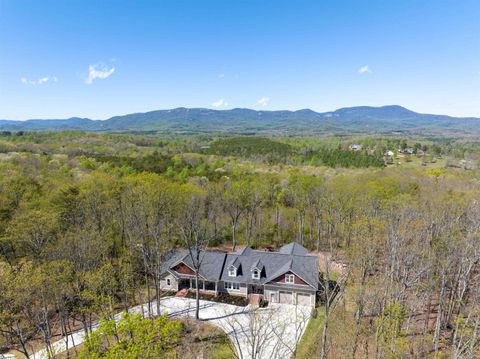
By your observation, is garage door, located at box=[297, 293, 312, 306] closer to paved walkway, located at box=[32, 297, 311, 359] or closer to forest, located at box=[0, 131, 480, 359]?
paved walkway, located at box=[32, 297, 311, 359]

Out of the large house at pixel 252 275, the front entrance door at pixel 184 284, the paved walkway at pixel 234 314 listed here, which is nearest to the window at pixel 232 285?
the large house at pixel 252 275

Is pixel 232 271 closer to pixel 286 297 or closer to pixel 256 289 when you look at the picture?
pixel 256 289

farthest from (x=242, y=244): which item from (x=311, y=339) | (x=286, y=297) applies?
(x=311, y=339)

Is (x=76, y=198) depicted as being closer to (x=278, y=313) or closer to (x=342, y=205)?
(x=278, y=313)

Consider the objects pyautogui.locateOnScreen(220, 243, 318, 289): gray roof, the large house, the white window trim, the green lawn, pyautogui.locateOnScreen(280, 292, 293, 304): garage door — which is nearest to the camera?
the green lawn

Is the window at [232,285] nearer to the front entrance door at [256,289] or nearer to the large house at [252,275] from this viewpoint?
the large house at [252,275]

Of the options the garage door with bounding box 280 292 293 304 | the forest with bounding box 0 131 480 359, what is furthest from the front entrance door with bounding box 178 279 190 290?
the garage door with bounding box 280 292 293 304
